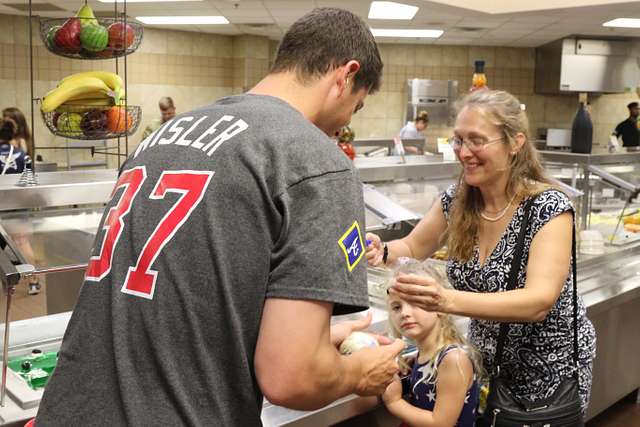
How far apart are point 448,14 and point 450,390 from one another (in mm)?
7384

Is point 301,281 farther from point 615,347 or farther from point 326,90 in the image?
point 615,347

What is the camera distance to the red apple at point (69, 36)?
2725mm

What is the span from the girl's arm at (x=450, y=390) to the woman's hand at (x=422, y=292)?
31 centimetres

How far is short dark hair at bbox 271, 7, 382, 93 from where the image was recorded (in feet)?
4.13

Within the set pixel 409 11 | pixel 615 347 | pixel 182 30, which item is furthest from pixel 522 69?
pixel 615 347

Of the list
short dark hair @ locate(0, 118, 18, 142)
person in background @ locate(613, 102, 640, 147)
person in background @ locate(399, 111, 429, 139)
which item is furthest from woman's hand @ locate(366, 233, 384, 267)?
person in background @ locate(613, 102, 640, 147)

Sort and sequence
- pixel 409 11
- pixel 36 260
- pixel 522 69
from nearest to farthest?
1. pixel 36 260
2. pixel 409 11
3. pixel 522 69

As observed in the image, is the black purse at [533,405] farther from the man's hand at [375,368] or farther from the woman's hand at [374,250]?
the man's hand at [375,368]

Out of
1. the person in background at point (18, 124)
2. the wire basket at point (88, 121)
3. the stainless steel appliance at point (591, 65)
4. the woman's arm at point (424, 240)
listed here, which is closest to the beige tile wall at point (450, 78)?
the stainless steel appliance at point (591, 65)

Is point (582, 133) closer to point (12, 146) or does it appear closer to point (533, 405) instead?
point (533, 405)

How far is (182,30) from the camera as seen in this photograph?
35.8ft

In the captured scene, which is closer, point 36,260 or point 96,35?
point 36,260

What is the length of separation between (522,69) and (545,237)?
11.7m

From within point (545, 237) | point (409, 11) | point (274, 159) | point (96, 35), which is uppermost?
point (409, 11)
